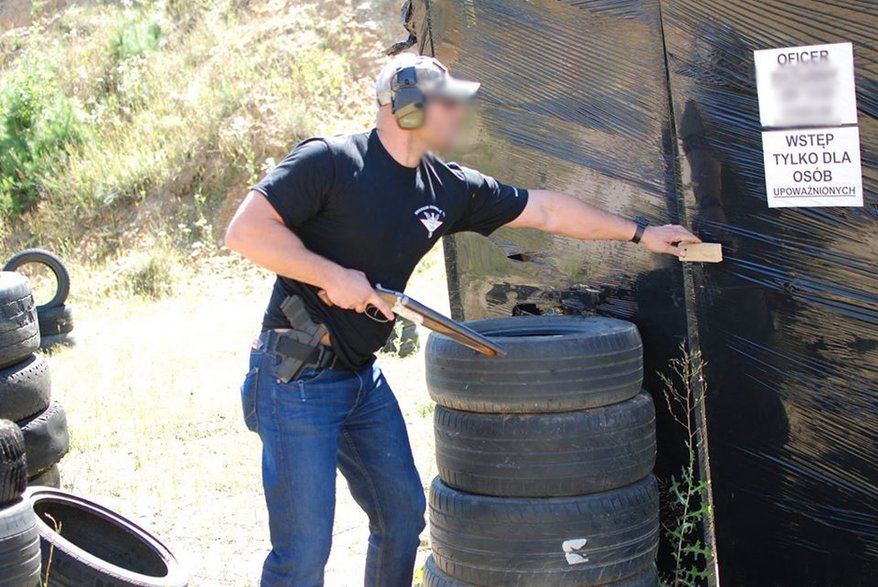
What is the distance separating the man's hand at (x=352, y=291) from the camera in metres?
3.40

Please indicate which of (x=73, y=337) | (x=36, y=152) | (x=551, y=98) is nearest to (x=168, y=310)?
(x=73, y=337)

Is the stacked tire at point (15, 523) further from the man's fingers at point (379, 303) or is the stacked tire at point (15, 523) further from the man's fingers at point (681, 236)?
the man's fingers at point (681, 236)

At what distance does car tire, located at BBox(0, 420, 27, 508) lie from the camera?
13.6 ft

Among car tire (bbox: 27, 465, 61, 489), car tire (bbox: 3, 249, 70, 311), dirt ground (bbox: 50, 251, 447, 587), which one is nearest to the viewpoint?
dirt ground (bbox: 50, 251, 447, 587)

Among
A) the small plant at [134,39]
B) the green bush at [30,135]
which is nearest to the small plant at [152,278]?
the green bush at [30,135]

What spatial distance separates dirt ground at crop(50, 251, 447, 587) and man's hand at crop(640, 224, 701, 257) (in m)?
2.19

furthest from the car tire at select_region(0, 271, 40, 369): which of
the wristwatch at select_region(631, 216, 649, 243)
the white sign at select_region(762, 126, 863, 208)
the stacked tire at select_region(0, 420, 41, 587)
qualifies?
the white sign at select_region(762, 126, 863, 208)

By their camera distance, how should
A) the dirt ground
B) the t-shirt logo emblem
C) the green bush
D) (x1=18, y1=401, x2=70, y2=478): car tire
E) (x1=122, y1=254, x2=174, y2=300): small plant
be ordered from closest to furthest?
1. the t-shirt logo emblem
2. the dirt ground
3. (x1=18, y1=401, x2=70, y2=478): car tire
4. (x1=122, y1=254, x2=174, y2=300): small plant
5. the green bush

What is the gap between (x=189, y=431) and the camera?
26.0 ft

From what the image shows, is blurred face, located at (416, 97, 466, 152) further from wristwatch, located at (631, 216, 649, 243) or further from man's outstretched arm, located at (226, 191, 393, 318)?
wristwatch, located at (631, 216, 649, 243)

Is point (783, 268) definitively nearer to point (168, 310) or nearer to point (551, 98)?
point (551, 98)

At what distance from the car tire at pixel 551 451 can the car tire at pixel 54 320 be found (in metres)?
8.42

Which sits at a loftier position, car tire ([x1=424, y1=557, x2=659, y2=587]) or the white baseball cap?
the white baseball cap

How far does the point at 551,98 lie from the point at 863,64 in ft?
4.01
